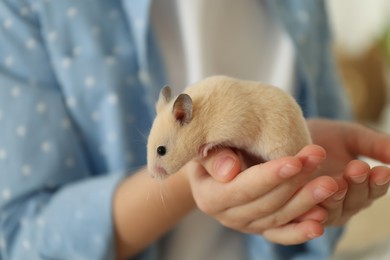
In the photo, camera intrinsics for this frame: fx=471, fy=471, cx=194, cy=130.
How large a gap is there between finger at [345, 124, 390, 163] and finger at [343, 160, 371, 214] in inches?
4.5

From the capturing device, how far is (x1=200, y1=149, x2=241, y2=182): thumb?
1.43 ft

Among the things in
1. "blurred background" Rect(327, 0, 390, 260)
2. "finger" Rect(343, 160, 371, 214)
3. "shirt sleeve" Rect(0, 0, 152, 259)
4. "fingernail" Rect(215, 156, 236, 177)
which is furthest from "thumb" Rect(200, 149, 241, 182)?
"blurred background" Rect(327, 0, 390, 260)

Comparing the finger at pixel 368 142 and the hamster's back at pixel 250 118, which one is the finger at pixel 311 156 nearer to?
the hamster's back at pixel 250 118

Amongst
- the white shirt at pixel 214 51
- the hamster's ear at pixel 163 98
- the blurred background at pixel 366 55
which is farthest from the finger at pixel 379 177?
the blurred background at pixel 366 55

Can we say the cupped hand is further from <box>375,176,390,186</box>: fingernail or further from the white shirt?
the white shirt

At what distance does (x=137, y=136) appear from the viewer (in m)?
0.75

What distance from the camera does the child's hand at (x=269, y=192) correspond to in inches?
15.8

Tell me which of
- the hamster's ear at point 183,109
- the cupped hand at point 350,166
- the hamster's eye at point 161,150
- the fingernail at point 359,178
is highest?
the hamster's ear at point 183,109

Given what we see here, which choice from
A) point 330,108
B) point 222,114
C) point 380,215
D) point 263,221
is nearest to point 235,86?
point 222,114

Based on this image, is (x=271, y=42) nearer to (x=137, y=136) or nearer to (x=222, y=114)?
(x=137, y=136)

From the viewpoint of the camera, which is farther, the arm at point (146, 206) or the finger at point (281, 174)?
the arm at point (146, 206)

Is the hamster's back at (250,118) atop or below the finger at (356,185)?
atop

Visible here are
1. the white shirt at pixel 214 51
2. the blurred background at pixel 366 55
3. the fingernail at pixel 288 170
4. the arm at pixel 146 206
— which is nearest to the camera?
the fingernail at pixel 288 170

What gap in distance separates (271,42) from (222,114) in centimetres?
44
